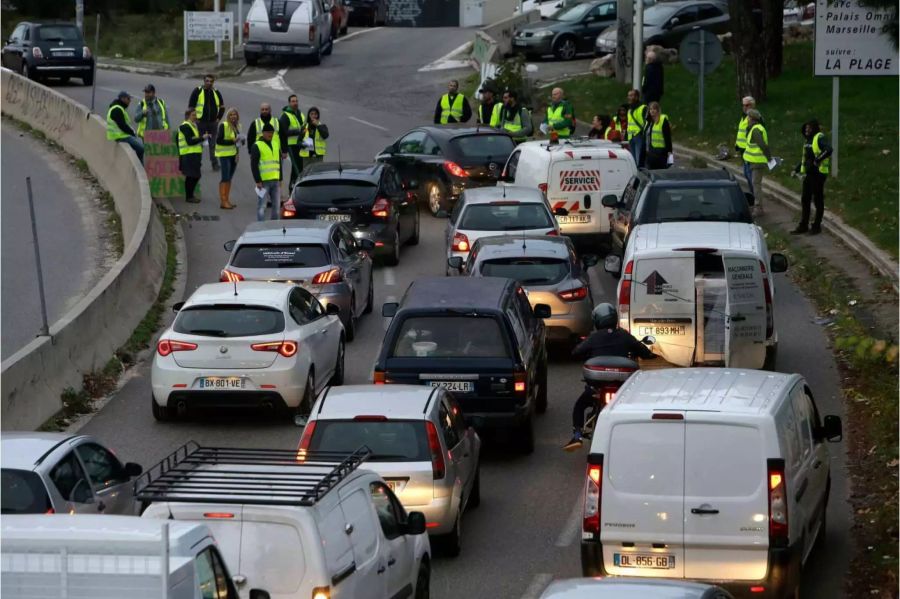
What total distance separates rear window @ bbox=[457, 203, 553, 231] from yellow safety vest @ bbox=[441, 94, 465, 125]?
463 inches

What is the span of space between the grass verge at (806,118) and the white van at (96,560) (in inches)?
758

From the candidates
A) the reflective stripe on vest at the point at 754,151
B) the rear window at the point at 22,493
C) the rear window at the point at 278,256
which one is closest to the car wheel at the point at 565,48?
the reflective stripe on vest at the point at 754,151

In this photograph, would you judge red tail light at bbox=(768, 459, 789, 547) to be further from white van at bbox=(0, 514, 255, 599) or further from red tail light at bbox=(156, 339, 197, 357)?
red tail light at bbox=(156, 339, 197, 357)

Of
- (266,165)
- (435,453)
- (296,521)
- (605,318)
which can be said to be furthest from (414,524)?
(266,165)

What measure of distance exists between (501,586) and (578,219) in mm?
14584

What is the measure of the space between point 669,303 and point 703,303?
37 cm

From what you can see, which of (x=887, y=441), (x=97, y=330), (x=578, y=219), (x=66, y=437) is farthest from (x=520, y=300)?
(x=578, y=219)

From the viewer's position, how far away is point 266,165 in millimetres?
29000

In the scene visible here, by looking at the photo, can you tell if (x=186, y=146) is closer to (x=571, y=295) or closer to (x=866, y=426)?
(x=571, y=295)

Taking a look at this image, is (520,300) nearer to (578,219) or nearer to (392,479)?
(392,479)

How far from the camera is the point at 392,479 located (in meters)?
13.8

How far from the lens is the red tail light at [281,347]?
1838 cm

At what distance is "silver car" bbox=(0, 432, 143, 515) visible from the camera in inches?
468

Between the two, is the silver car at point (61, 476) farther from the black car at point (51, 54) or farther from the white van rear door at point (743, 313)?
the black car at point (51, 54)
